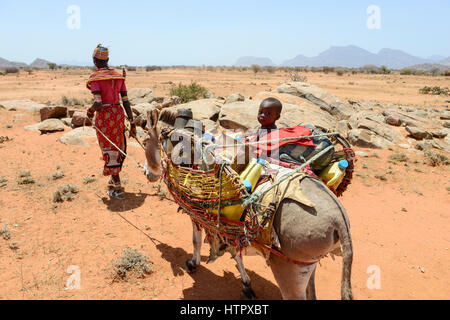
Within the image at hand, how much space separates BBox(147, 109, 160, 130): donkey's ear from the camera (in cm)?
339

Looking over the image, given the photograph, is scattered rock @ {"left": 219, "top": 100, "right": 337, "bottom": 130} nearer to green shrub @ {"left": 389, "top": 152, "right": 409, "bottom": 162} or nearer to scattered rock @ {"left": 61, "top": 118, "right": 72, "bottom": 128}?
green shrub @ {"left": 389, "top": 152, "right": 409, "bottom": 162}

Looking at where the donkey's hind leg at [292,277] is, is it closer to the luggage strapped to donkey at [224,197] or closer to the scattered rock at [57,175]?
the luggage strapped to donkey at [224,197]

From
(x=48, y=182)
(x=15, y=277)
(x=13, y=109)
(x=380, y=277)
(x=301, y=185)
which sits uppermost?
(x=13, y=109)

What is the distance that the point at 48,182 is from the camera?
6.59 meters

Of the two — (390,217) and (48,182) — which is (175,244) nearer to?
(48,182)

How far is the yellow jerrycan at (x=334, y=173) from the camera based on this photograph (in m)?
2.69

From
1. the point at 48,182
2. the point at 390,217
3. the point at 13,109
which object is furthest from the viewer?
the point at 13,109

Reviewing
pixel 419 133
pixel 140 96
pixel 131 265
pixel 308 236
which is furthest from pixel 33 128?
pixel 419 133

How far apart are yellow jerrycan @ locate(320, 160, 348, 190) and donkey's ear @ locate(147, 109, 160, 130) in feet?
6.63

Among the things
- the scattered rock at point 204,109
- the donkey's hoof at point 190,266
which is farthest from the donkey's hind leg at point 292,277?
the scattered rock at point 204,109

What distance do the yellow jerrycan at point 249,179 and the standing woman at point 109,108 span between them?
3.45 meters

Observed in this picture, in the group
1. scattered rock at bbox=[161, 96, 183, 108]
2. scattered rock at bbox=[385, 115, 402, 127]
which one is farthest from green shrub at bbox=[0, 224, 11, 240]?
scattered rock at bbox=[385, 115, 402, 127]

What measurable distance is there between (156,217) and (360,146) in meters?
8.21
